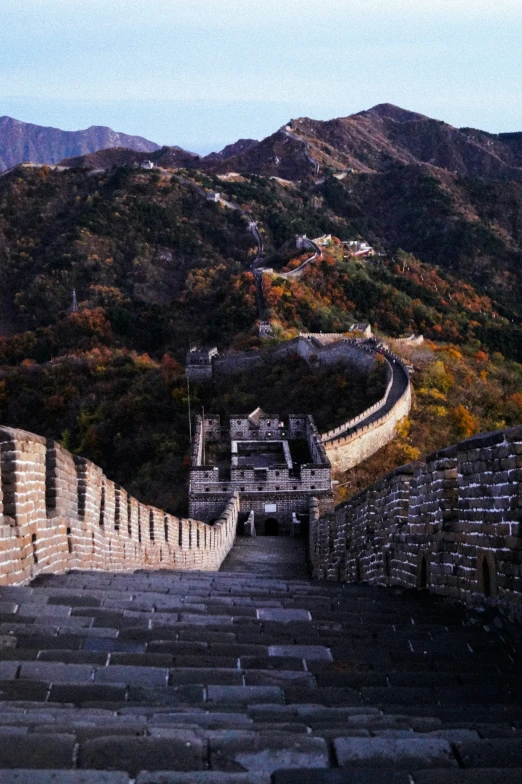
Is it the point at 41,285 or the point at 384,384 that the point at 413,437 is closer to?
the point at 384,384

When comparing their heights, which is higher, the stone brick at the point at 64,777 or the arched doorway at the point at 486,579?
the stone brick at the point at 64,777

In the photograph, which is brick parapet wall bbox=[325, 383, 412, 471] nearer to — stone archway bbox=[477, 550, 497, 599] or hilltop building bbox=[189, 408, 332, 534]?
hilltop building bbox=[189, 408, 332, 534]

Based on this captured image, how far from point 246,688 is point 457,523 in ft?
10.8

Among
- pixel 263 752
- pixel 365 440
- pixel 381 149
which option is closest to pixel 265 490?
pixel 365 440

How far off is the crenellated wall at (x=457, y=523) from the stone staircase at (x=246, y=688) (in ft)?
0.87

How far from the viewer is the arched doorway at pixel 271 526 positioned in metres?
27.7

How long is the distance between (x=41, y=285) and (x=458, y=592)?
7577cm

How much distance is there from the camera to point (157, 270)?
A: 276 feet

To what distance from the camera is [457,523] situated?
680 cm

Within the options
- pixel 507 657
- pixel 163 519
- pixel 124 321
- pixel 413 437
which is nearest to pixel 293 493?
pixel 413 437

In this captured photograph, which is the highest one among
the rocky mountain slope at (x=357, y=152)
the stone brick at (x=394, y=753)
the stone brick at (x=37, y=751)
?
the stone brick at (x=37, y=751)

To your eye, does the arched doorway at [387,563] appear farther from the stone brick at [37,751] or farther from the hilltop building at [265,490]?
the hilltop building at [265,490]

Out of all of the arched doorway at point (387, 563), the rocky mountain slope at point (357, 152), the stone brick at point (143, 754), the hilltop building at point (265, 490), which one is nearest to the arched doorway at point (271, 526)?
the hilltop building at point (265, 490)

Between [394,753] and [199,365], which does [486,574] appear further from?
[199,365]
